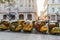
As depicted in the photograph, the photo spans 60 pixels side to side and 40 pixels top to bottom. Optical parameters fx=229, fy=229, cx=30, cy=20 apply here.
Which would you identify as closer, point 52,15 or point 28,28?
point 28,28

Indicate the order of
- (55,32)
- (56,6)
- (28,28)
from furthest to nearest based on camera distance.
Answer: (56,6) < (28,28) < (55,32)

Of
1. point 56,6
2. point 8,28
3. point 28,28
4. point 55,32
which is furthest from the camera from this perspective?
point 56,6

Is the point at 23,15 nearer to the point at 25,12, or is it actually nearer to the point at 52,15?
the point at 25,12

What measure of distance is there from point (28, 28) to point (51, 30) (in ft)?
10.0

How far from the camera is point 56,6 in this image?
6888 centimetres

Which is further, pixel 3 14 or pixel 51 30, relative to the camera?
pixel 3 14

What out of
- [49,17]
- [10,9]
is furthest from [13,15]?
[49,17]

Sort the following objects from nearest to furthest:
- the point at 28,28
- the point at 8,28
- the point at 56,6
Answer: the point at 28,28
the point at 8,28
the point at 56,6

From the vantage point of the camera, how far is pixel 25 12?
69.8 m

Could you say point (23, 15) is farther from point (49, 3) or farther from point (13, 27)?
point (13, 27)

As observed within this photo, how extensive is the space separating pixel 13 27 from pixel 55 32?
21.1ft

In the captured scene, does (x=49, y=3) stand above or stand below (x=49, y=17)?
above

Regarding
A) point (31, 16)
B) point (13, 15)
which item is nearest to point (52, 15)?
point (31, 16)

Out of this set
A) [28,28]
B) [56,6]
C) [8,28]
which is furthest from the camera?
[56,6]
